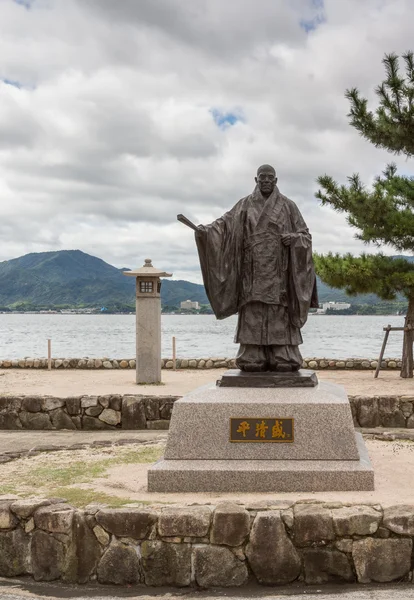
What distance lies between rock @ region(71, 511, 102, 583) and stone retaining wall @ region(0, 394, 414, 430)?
6.24 m

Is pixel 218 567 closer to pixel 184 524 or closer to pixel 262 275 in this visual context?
pixel 184 524

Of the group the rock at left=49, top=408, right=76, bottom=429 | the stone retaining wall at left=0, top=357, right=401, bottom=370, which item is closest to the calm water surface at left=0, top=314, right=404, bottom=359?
the stone retaining wall at left=0, top=357, right=401, bottom=370

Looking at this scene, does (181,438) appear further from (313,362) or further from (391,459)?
(313,362)

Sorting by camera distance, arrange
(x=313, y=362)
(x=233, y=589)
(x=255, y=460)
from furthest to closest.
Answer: (x=313, y=362), (x=255, y=460), (x=233, y=589)

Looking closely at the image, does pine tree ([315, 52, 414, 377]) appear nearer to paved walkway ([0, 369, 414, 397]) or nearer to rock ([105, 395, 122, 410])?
paved walkway ([0, 369, 414, 397])

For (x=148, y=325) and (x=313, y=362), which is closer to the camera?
(x=148, y=325)

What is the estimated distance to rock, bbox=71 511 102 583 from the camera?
514cm

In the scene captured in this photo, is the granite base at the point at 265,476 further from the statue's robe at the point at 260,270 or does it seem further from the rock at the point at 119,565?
the statue's robe at the point at 260,270

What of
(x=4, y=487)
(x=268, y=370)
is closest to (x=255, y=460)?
(x=268, y=370)

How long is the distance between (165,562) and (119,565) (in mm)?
342

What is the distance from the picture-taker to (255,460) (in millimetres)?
6223

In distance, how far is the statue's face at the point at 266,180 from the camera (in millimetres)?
7289

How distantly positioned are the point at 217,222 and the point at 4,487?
3.34 m

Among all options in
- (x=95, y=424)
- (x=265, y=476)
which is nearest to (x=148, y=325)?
(x=95, y=424)
